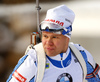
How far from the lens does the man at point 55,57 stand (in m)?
0.81

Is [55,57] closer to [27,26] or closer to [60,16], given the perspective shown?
[60,16]

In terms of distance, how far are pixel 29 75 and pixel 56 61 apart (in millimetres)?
175

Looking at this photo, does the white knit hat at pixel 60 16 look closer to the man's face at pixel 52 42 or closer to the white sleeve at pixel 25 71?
the man's face at pixel 52 42

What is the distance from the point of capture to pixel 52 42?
82 centimetres

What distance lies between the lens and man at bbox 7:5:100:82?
0.81 meters

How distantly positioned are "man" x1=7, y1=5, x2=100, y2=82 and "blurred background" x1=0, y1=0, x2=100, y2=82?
41 cm

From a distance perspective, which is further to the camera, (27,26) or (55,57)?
(27,26)

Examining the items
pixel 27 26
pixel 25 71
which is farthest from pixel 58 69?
pixel 27 26

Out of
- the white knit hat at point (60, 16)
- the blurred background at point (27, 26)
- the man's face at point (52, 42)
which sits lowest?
the blurred background at point (27, 26)

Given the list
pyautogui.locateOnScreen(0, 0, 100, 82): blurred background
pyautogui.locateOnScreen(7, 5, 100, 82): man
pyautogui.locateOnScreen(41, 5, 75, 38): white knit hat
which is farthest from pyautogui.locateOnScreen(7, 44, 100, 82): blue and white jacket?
pyautogui.locateOnScreen(0, 0, 100, 82): blurred background

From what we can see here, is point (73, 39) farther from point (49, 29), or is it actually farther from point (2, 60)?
point (2, 60)

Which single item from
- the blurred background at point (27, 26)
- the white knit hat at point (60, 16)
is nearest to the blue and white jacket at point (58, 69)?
the white knit hat at point (60, 16)

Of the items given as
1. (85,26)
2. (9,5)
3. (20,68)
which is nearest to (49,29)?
(20,68)

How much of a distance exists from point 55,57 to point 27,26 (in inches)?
53.0
